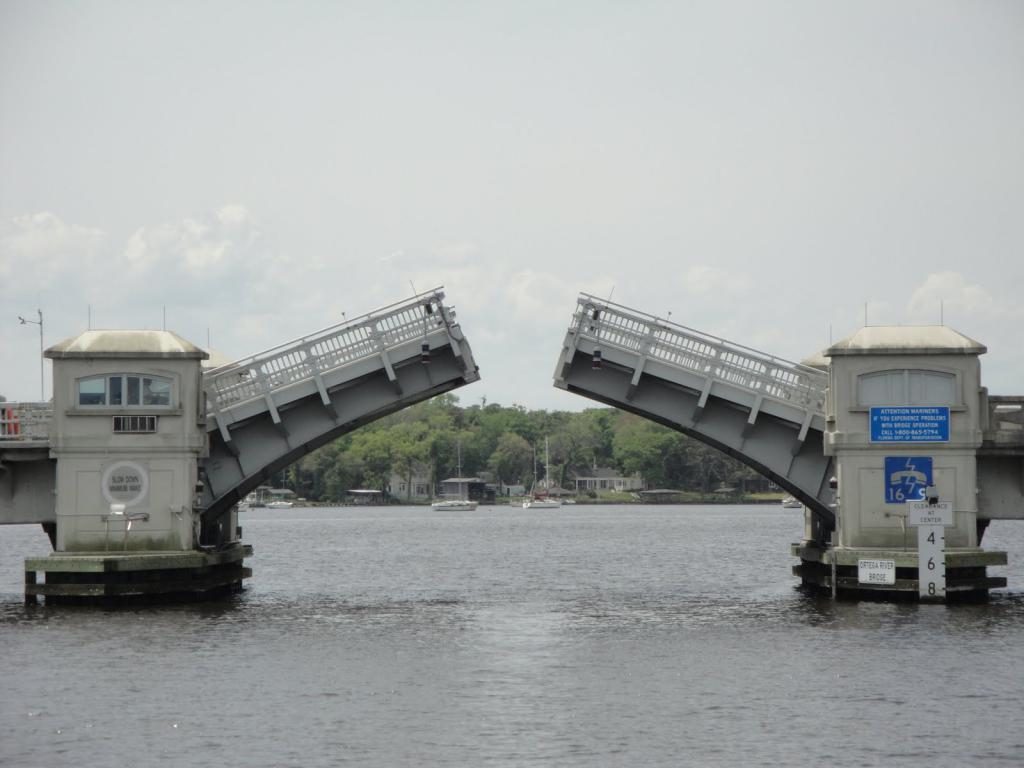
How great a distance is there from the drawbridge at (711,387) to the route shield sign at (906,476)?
1865mm

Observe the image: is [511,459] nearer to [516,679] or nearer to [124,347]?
[124,347]

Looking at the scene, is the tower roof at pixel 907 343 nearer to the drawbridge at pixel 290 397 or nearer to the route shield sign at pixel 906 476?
the route shield sign at pixel 906 476

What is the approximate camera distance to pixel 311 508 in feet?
601

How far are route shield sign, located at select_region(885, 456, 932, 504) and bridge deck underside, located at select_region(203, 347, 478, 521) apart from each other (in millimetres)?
10113

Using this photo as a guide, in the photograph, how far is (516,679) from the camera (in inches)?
1145

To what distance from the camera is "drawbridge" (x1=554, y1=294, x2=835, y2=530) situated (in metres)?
39.1

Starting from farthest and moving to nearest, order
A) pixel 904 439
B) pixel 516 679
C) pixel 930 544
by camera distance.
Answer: pixel 904 439
pixel 930 544
pixel 516 679

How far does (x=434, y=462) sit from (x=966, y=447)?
148 metres

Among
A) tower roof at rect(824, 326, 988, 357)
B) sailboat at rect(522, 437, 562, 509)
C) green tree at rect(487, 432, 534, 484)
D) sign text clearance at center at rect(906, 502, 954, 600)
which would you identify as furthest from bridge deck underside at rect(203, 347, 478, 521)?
green tree at rect(487, 432, 534, 484)

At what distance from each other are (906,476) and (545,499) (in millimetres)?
140475

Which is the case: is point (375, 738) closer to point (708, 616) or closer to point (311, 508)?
point (708, 616)

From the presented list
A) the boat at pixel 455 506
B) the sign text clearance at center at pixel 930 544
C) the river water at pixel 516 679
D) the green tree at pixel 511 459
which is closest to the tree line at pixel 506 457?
the green tree at pixel 511 459

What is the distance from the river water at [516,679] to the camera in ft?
76.2

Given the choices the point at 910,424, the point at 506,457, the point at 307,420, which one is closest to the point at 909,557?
the point at 910,424
